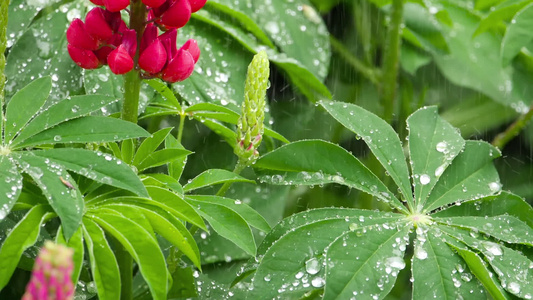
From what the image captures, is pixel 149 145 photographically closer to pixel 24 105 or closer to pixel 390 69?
pixel 24 105

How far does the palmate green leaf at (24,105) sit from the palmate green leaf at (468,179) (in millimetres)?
716

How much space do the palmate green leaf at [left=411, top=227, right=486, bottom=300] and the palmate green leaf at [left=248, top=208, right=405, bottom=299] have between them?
73mm

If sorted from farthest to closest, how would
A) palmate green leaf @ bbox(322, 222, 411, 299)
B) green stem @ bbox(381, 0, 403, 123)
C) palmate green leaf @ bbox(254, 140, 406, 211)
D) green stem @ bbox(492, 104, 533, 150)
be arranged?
1. green stem @ bbox(381, 0, 403, 123)
2. green stem @ bbox(492, 104, 533, 150)
3. palmate green leaf @ bbox(254, 140, 406, 211)
4. palmate green leaf @ bbox(322, 222, 411, 299)

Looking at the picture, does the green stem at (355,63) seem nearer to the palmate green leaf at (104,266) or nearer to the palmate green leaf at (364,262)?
the palmate green leaf at (364,262)

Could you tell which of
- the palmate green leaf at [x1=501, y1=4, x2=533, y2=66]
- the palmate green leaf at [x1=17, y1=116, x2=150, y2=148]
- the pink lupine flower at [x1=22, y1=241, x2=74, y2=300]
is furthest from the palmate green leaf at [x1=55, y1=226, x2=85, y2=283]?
the palmate green leaf at [x1=501, y1=4, x2=533, y2=66]

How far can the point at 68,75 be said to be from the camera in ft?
4.99

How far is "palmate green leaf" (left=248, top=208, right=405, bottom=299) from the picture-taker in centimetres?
109

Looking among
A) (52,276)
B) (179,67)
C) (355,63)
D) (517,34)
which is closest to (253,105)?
(179,67)

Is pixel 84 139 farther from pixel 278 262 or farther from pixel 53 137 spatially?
pixel 278 262

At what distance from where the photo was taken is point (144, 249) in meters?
0.99

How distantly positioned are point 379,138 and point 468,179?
Answer: 0.20 m

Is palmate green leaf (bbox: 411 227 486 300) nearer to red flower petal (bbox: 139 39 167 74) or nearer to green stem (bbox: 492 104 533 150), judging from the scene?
red flower petal (bbox: 139 39 167 74)

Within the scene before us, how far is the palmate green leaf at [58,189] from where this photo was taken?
930mm

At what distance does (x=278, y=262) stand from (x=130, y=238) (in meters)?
0.26
